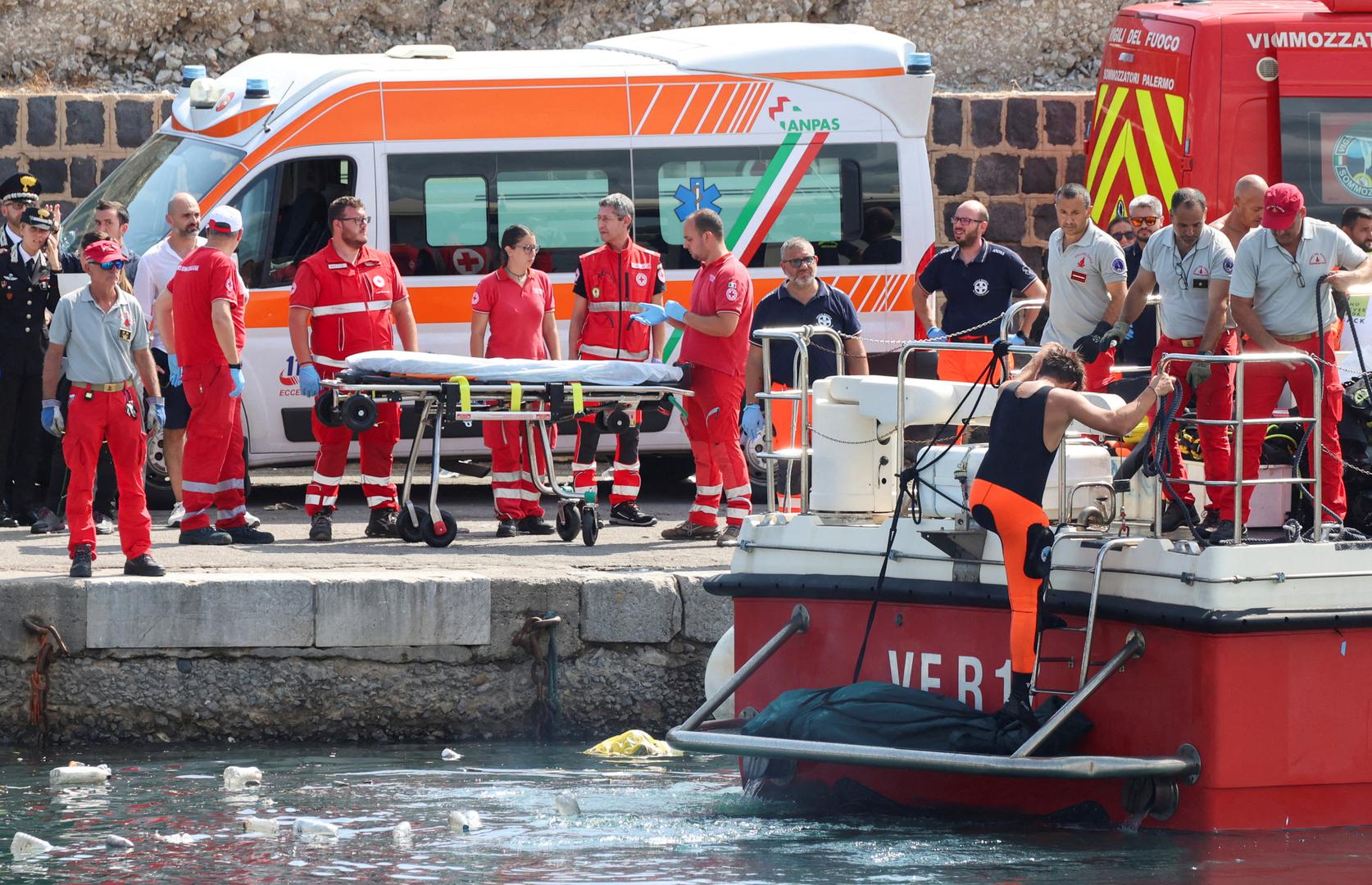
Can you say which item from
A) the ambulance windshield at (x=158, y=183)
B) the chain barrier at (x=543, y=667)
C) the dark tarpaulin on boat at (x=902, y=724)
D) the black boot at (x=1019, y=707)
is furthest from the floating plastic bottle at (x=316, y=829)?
the ambulance windshield at (x=158, y=183)

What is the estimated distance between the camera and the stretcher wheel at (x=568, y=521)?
1080 centimetres

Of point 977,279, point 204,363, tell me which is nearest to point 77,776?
point 204,363

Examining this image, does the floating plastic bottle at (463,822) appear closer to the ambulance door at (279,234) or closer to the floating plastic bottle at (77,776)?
the floating plastic bottle at (77,776)

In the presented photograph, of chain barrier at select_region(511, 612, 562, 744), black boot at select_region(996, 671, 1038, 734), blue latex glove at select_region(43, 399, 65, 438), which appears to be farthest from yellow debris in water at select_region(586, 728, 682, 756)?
blue latex glove at select_region(43, 399, 65, 438)

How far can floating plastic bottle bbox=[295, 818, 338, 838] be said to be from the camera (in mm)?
7402

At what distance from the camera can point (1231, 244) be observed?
967 cm

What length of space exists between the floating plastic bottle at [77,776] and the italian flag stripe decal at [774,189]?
5.54 m

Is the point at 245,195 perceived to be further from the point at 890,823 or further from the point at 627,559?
the point at 890,823

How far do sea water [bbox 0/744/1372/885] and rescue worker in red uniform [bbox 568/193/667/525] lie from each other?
2.90 meters

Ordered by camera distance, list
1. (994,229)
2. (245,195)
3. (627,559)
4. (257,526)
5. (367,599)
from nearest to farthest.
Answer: (367,599), (627,559), (257,526), (245,195), (994,229)

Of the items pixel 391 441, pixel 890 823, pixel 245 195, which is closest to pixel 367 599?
pixel 391 441

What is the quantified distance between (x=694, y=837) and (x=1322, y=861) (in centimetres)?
210

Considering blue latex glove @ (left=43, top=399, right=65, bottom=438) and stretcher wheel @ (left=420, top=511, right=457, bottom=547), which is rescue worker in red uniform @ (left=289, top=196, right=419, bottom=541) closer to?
stretcher wheel @ (left=420, top=511, right=457, bottom=547)

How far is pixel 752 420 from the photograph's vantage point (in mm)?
10633
